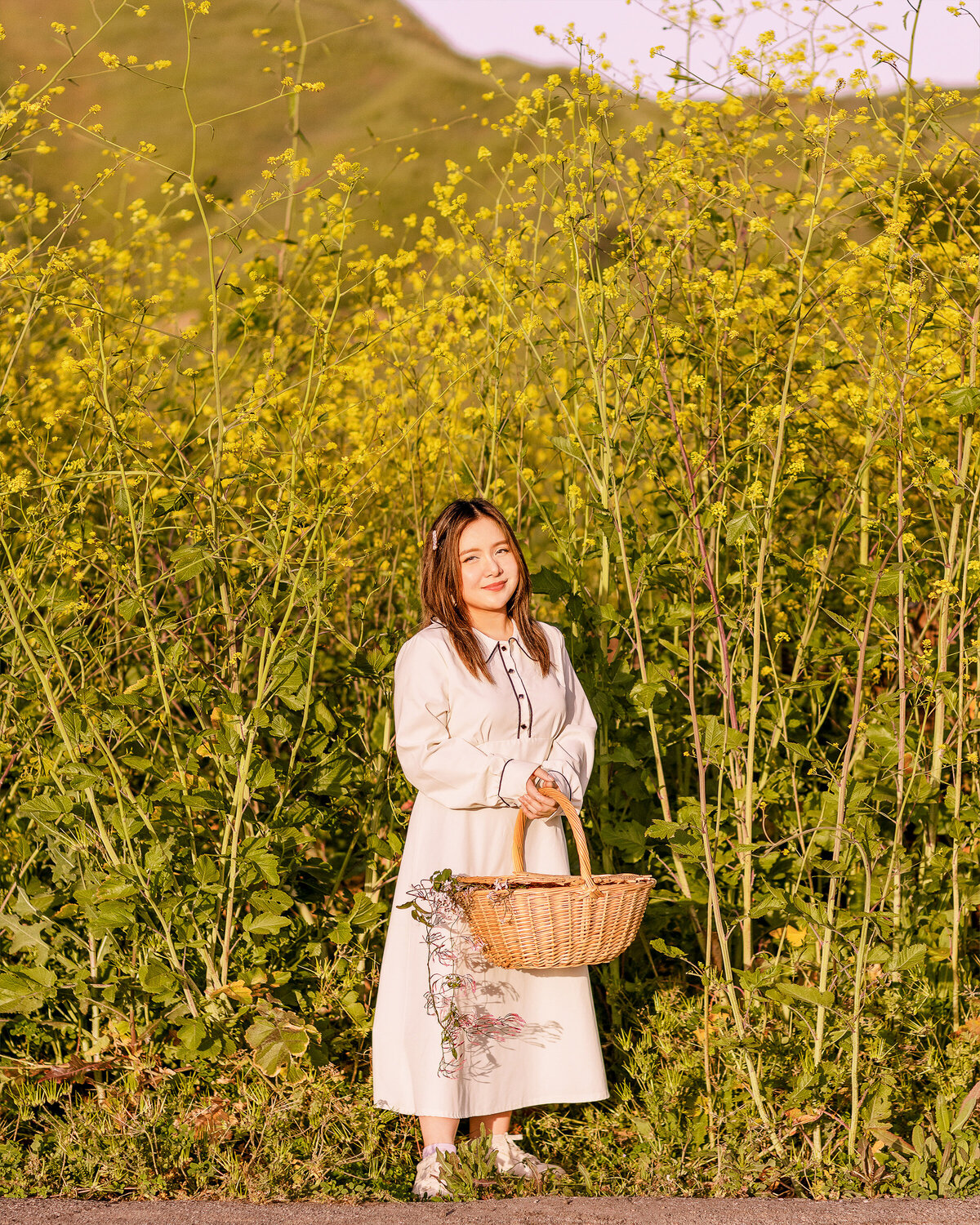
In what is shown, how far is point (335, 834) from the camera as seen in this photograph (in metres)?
3.47

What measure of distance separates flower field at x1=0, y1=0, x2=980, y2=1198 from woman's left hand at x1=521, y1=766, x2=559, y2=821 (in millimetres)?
391

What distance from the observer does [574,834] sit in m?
2.37

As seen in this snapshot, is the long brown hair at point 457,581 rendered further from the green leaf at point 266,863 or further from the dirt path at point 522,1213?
the dirt path at point 522,1213

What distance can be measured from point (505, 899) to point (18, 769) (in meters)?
1.71

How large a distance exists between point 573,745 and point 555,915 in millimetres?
478

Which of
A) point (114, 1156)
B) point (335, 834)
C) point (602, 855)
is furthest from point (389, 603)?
point (114, 1156)

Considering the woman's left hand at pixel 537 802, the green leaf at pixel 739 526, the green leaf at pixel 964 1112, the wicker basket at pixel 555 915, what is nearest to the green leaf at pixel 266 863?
the wicker basket at pixel 555 915

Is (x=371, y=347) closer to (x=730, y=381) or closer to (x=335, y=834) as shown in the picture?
(x=730, y=381)

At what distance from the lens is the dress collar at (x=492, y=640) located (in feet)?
8.66

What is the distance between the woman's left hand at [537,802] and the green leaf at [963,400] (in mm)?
1130

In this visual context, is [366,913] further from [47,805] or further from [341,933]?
[47,805]

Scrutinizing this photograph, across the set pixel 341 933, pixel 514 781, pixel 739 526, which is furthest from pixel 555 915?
pixel 739 526

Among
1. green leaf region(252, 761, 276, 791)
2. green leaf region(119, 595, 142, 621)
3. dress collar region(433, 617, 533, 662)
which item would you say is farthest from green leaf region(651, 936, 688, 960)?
green leaf region(119, 595, 142, 621)

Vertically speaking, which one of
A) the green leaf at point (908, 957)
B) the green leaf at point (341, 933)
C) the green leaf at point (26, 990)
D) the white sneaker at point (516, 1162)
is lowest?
the white sneaker at point (516, 1162)
